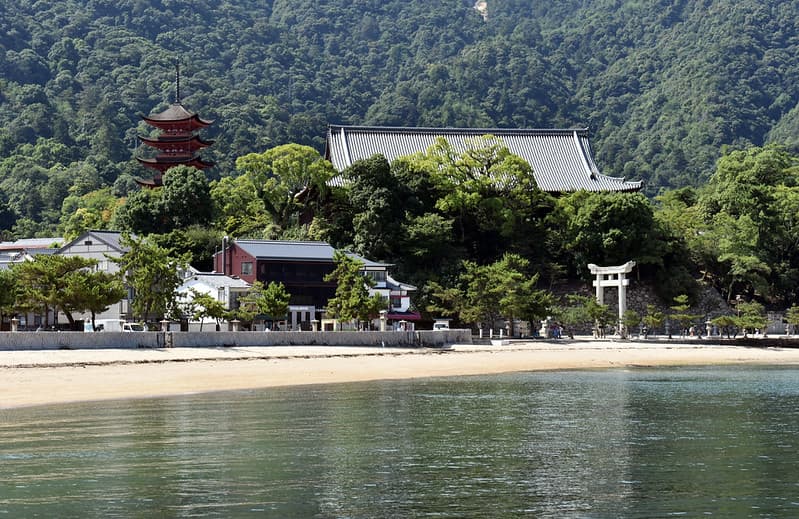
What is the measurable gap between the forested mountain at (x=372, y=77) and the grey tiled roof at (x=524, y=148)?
109ft

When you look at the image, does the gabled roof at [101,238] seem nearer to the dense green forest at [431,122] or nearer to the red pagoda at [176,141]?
the dense green forest at [431,122]

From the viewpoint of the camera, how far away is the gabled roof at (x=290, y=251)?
53.2 meters

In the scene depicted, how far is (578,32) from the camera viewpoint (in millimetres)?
165875

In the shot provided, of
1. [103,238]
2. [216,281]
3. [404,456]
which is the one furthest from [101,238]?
[404,456]

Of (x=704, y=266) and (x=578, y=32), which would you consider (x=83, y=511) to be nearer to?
(x=704, y=266)

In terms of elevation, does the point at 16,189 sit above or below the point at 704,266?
above

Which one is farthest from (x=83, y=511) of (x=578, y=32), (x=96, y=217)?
(x=578, y=32)

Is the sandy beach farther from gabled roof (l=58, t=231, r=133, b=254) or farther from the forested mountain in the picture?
the forested mountain

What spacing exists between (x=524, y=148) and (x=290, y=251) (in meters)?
23.8

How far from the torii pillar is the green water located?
1055 inches

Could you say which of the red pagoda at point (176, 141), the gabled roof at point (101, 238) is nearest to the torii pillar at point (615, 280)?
the gabled roof at point (101, 238)

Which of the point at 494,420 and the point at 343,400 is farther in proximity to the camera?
the point at 343,400

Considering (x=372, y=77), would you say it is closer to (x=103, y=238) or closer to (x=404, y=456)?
(x=103, y=238)

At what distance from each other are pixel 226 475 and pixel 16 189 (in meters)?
92.9
